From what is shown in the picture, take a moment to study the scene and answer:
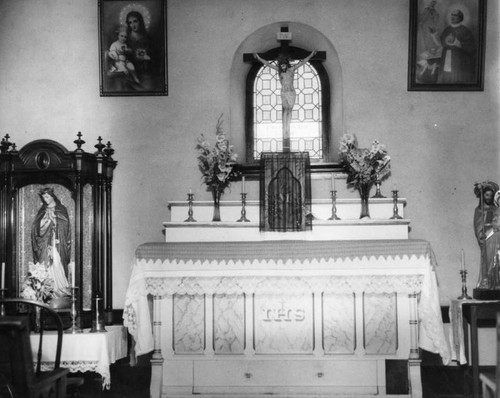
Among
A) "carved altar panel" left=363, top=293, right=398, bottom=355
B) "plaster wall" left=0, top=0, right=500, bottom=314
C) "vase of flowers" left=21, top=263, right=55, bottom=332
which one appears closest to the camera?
"carved altar panel" left=363, top=293, right=398, bottom=355

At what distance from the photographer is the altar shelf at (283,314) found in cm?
627

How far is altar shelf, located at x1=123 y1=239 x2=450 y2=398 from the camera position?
6.27 meters

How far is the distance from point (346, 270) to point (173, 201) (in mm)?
2069

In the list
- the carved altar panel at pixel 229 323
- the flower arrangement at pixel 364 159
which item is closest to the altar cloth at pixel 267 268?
the carved altar panel at pixel 229 323

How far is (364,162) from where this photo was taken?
7254mm

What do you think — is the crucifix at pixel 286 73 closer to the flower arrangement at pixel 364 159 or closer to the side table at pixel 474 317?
the flower arrangement at pixel 364 159

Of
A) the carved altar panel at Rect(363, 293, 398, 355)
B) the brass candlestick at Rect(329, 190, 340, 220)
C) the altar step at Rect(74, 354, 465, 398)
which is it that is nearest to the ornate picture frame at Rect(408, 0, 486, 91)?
the brass candlestick at Rect(329, 190, 340, 220)

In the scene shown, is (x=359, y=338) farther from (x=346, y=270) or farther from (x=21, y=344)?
(x=21, y=344)

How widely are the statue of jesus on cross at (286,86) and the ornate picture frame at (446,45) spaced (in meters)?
1.19

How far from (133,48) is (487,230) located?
4.24m

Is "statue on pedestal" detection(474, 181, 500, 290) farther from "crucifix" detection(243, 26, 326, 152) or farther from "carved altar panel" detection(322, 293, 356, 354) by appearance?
"crucifix" detection(243, 26, 326, 152)

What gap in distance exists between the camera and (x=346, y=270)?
6371 millimetres

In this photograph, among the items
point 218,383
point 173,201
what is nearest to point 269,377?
point 218,383

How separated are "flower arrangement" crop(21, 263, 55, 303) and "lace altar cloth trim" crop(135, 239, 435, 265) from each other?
3.34 feet
